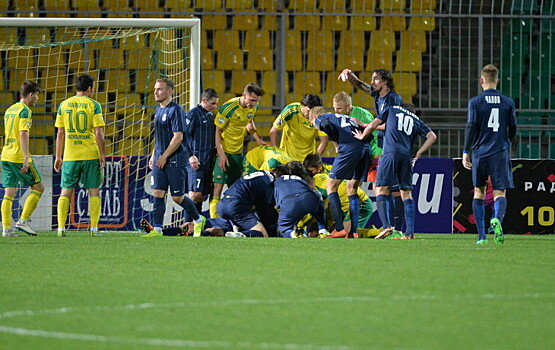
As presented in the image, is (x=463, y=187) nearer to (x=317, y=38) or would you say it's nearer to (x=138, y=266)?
(x=317, y=38)

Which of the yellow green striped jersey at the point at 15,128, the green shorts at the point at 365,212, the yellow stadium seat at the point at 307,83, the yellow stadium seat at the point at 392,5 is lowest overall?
the green shorts at the point at 365,212

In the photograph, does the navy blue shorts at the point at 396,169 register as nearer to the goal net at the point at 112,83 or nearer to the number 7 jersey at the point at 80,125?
the goal net at the point at 112,83

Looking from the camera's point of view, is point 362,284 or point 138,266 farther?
point 138,266

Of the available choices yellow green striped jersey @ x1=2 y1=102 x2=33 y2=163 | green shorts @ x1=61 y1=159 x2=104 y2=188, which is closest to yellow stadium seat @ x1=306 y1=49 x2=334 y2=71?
green shorts @ x1=61 y1=159 x2=104 y2=188

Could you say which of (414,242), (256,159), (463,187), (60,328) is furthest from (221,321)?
(463,187)

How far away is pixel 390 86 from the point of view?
10.7 metres

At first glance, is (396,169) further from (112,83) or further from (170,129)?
(112,83)

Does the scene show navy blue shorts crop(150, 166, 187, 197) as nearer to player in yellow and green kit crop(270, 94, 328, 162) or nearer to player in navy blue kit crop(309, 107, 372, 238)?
player in navy blue kit crop(309, 107, 372, 238)

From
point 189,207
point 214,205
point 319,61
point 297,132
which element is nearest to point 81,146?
point 189,207

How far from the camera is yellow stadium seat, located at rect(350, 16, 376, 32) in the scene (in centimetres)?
1617

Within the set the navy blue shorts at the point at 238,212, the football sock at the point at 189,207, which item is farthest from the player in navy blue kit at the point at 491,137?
the football sock at the point at 189,207

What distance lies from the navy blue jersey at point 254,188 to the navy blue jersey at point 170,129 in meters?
0.65

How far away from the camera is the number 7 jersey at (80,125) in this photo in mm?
10336

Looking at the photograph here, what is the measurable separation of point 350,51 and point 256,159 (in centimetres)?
536
